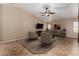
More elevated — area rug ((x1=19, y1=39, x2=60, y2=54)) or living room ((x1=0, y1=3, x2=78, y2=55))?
living room ((x1=0, y1=3, x2=78, y2=55))

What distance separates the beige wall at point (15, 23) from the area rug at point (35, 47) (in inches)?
5.1

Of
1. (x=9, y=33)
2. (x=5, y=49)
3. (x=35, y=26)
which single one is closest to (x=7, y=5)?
(x=9, y=33)

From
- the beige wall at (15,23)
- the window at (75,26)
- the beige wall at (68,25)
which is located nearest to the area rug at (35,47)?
the beige wall at (15,23)

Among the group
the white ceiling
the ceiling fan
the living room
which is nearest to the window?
the living room

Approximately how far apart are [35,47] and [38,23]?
1.49 feet

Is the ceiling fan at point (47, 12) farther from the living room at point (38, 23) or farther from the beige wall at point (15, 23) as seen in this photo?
the beige wall at point (15, 23)

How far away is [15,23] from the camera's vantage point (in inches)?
78.1

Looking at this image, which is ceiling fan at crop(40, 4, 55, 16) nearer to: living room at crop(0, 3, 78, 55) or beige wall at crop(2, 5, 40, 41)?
living room at crop(0, 3, 78, 55)

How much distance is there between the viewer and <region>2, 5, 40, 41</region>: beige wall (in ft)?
6.43

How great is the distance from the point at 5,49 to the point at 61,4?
134 centimetres

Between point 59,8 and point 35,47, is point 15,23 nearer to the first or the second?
point 35,47

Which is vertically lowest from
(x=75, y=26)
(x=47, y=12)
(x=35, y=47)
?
(x=35, y=47)

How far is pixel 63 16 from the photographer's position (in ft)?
6.51

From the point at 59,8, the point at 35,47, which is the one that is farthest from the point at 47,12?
the point at 35,47
